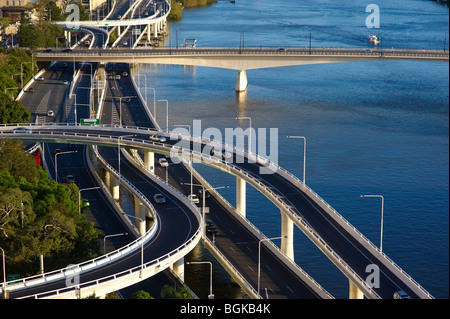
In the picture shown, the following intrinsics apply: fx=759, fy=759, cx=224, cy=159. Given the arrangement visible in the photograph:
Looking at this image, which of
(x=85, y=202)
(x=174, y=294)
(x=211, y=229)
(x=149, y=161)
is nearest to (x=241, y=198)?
(x=211, y=229)

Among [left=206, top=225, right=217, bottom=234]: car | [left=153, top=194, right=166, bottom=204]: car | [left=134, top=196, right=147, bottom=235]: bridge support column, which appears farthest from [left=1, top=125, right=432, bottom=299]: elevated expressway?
[left=134, top=196, right=147, bottom=235]: bridge support column

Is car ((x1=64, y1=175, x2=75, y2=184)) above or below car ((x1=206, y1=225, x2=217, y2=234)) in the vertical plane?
above

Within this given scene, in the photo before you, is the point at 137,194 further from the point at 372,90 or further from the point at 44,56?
the point at 44,56

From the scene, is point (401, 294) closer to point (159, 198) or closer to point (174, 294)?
point (174, 294)

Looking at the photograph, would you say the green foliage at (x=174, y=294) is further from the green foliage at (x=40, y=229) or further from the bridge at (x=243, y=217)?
the green foliage at (x=40, y=229)

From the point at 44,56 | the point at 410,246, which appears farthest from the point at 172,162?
the point at 44,56

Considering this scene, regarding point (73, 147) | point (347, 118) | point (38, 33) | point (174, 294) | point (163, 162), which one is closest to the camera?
point (174, 294)

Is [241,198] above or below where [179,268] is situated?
above

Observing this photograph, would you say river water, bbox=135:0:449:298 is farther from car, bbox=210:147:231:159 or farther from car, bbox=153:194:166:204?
car, bbox=153:194:166:204
